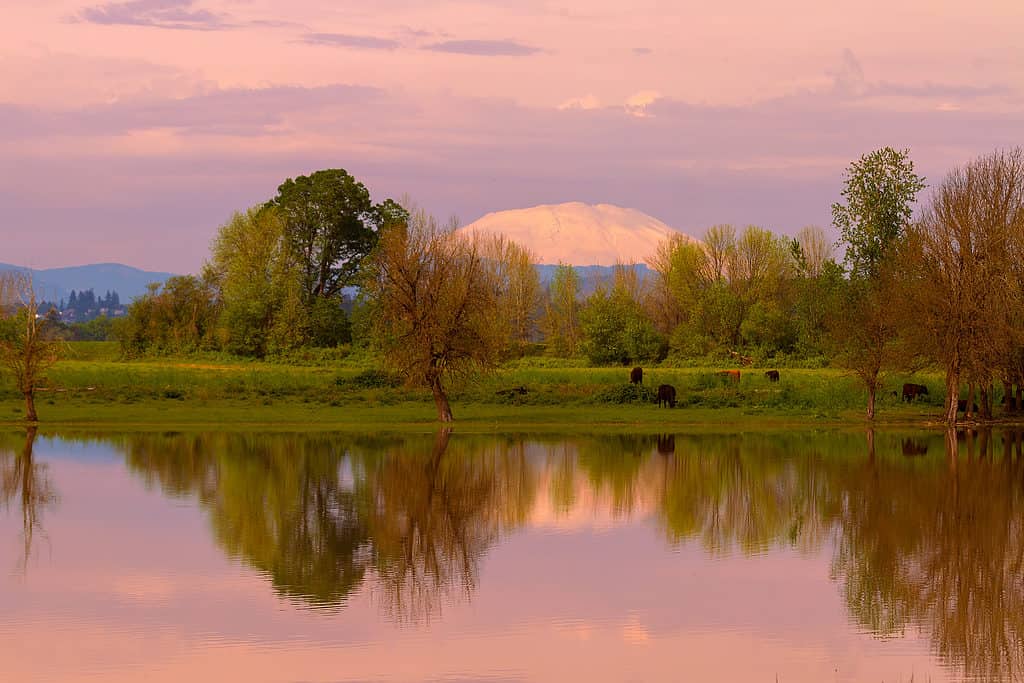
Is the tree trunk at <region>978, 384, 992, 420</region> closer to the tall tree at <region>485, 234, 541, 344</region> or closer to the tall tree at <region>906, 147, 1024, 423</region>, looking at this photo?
the tall tree at <region>906, 147, 1024, 423</region>

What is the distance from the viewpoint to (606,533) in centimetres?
2505

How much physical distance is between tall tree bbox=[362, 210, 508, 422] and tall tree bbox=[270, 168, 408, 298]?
45189 mm

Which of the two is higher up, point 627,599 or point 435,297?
point 435,297

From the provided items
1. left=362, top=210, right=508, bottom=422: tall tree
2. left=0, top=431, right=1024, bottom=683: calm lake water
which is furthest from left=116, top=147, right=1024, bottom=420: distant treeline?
left=0, top=431, right=1024, bottom=683: calm lake water

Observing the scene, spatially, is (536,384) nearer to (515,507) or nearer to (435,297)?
(435,297)

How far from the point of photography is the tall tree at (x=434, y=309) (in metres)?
47.5

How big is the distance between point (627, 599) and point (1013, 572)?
6886 mm

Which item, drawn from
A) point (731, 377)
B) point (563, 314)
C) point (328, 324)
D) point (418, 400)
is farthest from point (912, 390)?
point (563, 314)

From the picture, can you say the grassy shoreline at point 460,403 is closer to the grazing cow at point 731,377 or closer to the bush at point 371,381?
the bush at point 371,381

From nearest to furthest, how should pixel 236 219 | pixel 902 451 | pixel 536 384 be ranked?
pixel 902 451
pixel 536 384
pixel 236 219

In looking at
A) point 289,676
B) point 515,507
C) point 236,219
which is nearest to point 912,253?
point 515,507

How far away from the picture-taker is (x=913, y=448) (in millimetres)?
42094

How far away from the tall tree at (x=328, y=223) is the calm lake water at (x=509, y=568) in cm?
5667

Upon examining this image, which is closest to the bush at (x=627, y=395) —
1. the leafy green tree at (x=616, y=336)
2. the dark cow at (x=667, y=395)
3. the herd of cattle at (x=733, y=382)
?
the herd of cattle at (x=733, y=382)
